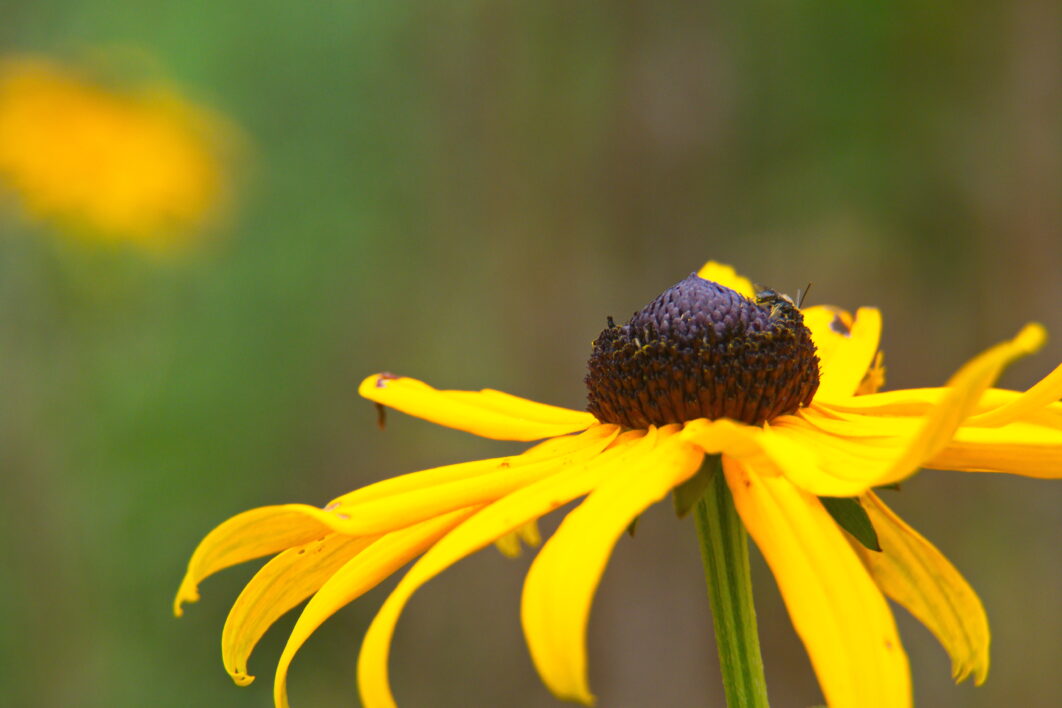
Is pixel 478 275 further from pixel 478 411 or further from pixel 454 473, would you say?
pixel 454 473

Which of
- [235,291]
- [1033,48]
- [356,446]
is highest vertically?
[1033,48]

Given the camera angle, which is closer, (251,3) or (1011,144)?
(1011,144)

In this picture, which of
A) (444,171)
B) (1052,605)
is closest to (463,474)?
(1052,605)

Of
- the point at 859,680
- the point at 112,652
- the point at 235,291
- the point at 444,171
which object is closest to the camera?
the point at 859,680

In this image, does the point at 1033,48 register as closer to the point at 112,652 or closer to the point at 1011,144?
the point at 1011,144

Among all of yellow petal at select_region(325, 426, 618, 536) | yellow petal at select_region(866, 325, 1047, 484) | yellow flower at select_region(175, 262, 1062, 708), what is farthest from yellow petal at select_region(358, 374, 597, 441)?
yellow petal at select_region(866, 325, 1047, 484)

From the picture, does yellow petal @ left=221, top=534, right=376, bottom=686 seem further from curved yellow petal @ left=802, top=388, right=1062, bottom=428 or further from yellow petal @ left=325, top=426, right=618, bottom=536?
curved yellow petal @ left=802, top=388, right=1062, bottom=428

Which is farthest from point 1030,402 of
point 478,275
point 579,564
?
point 478,275
